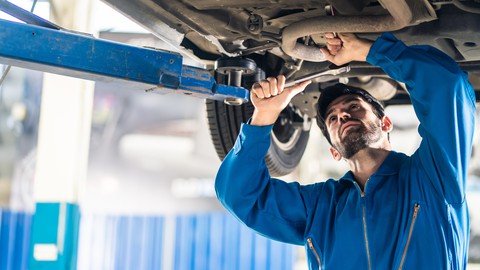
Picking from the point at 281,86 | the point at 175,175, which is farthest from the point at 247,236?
the point at 281,86

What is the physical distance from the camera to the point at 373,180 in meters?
1.87

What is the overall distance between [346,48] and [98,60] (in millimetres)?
672

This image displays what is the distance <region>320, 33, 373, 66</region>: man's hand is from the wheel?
2.44ft

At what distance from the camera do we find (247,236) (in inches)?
352

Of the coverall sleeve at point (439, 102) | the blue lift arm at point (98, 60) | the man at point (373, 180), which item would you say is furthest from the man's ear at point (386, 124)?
the blue lift arm at point (98, 60)

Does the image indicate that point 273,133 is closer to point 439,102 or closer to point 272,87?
Result: point 272,87

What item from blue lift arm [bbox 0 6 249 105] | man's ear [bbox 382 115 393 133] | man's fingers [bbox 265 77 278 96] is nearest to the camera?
blue lift arm [bbox 0 6 249 105]

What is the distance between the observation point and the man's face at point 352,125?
190cm

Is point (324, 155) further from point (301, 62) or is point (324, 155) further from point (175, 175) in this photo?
point (301, 62)

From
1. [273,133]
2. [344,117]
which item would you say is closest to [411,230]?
[344,117]

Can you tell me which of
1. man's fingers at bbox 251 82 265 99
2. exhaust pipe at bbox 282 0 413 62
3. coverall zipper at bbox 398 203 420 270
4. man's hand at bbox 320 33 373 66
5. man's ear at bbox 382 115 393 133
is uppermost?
exhaust pipe at bbox 282 0 413 62

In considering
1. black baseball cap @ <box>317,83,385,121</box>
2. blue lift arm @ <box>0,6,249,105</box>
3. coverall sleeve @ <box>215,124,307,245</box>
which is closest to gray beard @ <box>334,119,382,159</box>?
black baseball cap @ <box>317,83,385,121</box>

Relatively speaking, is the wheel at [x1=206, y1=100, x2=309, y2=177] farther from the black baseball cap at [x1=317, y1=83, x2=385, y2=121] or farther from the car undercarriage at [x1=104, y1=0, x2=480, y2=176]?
the black baseball cap at [x1=317, y1=83, x2=385, y2=121]

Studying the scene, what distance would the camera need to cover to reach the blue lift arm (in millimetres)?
1549
